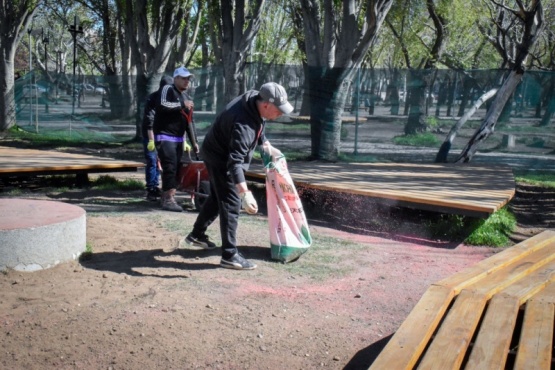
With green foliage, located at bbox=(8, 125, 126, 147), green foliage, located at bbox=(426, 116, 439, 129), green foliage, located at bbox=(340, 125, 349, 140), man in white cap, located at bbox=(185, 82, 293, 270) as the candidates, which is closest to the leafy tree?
green foliage, located at bbox=(340, 125, 349, 140)

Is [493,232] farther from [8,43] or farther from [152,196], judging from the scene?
[8,43]

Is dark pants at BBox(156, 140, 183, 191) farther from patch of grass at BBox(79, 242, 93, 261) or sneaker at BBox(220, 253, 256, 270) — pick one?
sneaker at BBox(220, 253, 256, 270)

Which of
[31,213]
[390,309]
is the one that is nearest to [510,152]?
[390,309]

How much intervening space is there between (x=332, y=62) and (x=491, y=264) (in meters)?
9.82

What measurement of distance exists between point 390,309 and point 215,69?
12972 millimetres

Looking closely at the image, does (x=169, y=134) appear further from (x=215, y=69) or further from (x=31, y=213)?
(x=215, y=69)

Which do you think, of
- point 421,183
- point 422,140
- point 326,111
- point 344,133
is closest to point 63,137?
point 344,133

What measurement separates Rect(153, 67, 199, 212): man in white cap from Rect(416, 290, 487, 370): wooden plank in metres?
4.94

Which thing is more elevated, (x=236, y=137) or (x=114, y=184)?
(x=236, y=137)

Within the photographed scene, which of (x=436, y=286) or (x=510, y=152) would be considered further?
(x=510, y=152)

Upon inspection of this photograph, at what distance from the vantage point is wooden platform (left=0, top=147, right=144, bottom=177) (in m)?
9.55

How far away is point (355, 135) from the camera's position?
14.8 m

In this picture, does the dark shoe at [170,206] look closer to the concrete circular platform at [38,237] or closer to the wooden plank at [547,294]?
the concrete circular platform at [38,237]

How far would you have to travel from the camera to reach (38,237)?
5.30 metres
